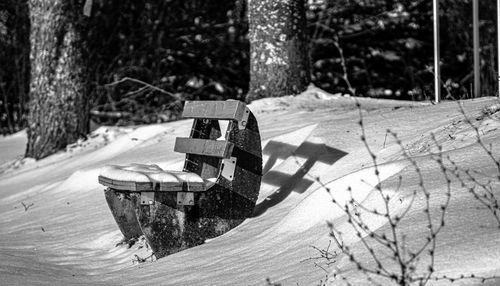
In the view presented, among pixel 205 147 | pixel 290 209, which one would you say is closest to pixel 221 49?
pixel 205 147

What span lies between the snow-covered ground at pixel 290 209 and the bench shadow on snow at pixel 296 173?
0.01 meters

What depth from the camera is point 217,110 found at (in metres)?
6.05

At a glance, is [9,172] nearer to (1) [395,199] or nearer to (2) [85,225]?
(2) [85,225]

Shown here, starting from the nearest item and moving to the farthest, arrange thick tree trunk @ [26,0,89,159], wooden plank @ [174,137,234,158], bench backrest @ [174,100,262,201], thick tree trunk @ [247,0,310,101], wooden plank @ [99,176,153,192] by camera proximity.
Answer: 1. wooden plank @ [99,176,153,192]
2. wooden plank @ [174,137,234,158]
3. bench backrest @ [174,100,262,201]
4. thick tree trunk @ [247,0,310,101]
5. thick tree trunk @ [26,0,89,159]

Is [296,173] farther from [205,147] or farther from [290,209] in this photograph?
[205,147]

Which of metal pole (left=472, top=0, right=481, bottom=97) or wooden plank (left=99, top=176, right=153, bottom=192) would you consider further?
metal pole (left=472, top=0, right=481, bottom=97)

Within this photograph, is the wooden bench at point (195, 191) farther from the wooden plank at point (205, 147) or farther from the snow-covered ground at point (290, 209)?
the snow-covered ground at point (290, 209)

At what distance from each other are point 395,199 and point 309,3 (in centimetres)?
1351

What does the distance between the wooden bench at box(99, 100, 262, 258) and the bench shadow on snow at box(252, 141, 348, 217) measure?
0.33 m

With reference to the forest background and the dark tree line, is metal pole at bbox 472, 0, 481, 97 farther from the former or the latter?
the forest background

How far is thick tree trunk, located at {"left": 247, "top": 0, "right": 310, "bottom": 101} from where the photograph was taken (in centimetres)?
992

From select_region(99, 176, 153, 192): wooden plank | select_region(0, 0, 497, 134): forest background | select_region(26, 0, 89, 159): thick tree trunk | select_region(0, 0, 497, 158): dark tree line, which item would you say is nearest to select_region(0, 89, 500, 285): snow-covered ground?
select_region(99, 176, 153, 192): wooden plank

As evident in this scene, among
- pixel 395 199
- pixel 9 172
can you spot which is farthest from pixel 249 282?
pixel 9 172

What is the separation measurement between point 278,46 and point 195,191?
15.1 ft
